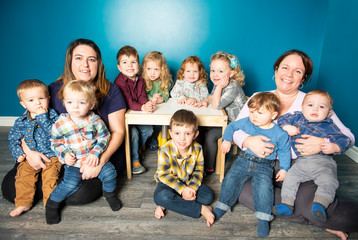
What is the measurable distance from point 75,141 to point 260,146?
1.29 m

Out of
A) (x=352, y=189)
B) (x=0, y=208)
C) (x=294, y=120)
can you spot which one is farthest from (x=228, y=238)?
(x=0, y=208)

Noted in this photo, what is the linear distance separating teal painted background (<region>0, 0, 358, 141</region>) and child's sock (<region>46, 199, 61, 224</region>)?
6.33ft

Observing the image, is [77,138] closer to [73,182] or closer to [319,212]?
[73,182]

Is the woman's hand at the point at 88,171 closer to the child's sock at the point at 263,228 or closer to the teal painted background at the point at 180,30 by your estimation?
the child's sock at the point at 263,228

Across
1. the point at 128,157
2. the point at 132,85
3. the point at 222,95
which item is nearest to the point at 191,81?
the point at 222,95

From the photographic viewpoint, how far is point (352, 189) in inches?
81.3

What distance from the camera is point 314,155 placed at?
1676 mm

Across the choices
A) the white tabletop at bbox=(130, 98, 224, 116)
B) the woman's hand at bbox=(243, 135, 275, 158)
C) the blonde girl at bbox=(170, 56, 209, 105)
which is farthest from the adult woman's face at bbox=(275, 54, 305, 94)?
the blonde girl at bbox=(170, 56, 209, 105)

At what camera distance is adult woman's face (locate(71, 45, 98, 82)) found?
1.81 m

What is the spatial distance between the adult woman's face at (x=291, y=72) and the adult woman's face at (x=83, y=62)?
4.65ft

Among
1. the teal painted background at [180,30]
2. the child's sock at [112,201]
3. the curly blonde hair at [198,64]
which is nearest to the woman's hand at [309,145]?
the curly blonde hair at [198,64]

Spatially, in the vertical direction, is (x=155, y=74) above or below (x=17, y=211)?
above

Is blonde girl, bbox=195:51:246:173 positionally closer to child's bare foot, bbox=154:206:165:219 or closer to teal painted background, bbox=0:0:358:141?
child's bare foot, bbox=154:206:165:219

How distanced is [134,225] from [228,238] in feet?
2.03
